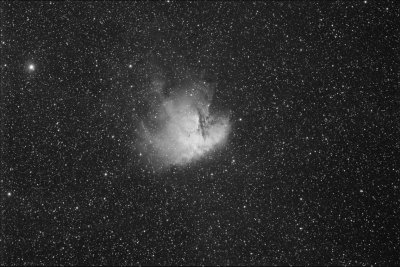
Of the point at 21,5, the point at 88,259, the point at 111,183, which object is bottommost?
the point at 88,259

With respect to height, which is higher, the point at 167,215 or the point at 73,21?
the point at 73,21

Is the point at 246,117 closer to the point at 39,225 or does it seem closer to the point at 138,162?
the point at 138,162

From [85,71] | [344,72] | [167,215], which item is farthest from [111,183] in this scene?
[344,72]

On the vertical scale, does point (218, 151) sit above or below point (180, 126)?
below
